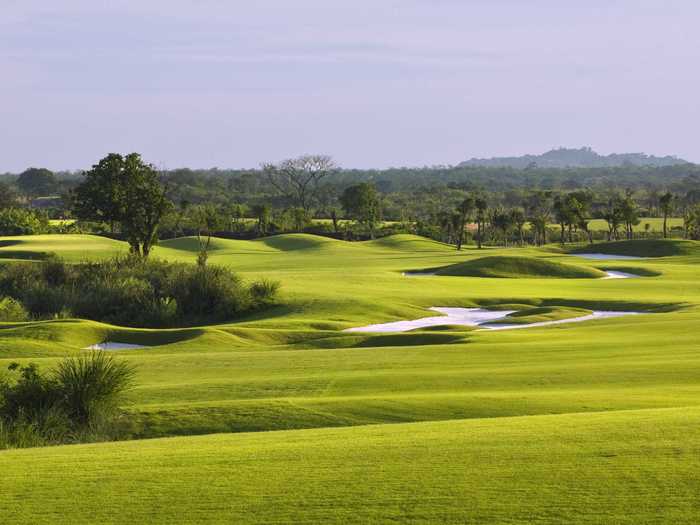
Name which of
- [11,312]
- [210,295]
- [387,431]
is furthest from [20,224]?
[387,431]

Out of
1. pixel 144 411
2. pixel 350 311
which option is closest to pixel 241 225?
pixel 350 311

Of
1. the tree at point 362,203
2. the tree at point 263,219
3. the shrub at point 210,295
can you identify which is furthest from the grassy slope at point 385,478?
the tree at point 362,203

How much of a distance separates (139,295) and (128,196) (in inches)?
767

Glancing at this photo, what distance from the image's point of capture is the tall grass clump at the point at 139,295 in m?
45.9

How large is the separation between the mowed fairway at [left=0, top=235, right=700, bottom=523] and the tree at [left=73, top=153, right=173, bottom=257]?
29.3 metres

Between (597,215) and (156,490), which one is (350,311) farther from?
(597,215)

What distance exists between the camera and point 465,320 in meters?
43.5

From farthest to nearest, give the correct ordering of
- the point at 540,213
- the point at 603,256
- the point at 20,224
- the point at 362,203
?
the point at 540,213 → the point at 362,203 → the point at 20,224 → the point at 603,256

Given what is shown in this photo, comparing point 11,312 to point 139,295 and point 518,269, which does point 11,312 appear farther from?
point 518,269

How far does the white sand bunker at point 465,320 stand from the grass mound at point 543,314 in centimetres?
37

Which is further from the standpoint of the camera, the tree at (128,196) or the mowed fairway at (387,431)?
the tree at (128,196)

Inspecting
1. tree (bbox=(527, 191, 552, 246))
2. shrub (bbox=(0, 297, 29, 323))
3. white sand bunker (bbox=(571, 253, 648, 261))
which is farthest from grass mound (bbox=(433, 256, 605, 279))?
tree (bbox=(527, 191, 552, 246))

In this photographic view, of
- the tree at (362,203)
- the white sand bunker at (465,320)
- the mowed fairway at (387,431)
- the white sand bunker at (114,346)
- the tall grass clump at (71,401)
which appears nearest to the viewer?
the mowed fairway at (387,431)

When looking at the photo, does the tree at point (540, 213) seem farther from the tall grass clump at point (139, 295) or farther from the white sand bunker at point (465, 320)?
the tall grass clump at point (139, 295)
